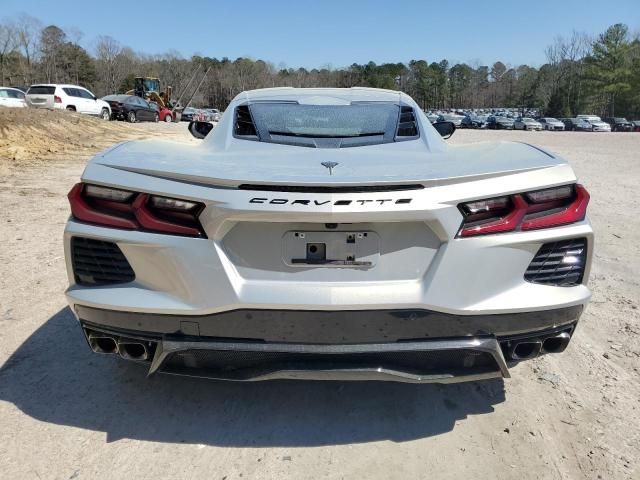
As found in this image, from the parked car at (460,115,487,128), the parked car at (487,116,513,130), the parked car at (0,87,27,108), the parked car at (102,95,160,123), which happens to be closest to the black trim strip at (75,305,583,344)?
the parked car at (0,87,27,108)

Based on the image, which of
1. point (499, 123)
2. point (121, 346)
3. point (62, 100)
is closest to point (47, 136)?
point (62, 100)

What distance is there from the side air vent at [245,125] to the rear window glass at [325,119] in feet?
0.11

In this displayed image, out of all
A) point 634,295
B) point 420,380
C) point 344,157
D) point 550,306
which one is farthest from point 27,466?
point 634,295

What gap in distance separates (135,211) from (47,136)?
49.9 ft

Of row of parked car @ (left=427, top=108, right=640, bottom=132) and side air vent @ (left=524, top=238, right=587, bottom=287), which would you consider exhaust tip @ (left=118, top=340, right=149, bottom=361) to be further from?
row of parked car @ (left=427, top=108, right=640, bottom=132)

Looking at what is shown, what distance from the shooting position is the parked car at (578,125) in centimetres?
5838

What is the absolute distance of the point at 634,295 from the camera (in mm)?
4156

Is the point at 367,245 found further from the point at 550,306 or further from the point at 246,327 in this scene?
the point at 550,306

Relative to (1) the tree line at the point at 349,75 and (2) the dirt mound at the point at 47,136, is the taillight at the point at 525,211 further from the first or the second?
(1) the tree line at the point at 349,75

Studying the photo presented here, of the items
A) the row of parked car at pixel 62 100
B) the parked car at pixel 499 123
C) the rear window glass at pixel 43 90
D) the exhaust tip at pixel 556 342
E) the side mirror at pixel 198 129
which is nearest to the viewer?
the exhaust tip at pixel 556 342

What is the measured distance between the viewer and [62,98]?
26000 millimetres

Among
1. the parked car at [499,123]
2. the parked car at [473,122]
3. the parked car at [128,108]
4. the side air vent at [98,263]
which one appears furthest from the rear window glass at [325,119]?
the parked car at [473,122]

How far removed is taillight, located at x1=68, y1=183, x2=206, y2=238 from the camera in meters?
2.03

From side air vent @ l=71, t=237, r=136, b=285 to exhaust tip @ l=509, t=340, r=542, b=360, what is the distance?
166 cm
